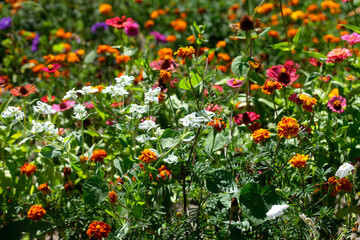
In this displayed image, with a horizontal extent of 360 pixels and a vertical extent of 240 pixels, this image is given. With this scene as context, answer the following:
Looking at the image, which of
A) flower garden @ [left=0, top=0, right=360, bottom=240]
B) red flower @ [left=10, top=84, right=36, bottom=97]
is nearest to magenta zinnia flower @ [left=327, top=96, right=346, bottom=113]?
flower garden @ [left=0, top=0, right=360, bottom=240]

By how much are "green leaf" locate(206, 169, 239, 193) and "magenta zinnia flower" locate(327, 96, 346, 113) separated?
23.0 inches

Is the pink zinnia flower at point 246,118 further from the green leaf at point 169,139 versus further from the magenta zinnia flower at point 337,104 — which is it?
the green leaf at point 169,139

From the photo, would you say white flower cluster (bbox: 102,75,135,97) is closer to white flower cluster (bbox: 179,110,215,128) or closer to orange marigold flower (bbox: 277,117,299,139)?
white flower cluster (bbox: 179,110,215,128)

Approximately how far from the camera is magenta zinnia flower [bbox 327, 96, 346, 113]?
1.79m

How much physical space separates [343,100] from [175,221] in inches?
35.2

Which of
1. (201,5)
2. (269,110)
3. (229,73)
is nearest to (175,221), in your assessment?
(269,110)

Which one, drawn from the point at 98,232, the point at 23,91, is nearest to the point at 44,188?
the point at 98,232

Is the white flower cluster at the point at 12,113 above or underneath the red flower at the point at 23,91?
above

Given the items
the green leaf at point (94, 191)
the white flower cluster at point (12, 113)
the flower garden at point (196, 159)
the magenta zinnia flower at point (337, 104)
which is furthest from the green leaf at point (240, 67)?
the white flower cluster at point (12, 113)

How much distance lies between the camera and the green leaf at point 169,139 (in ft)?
4.85

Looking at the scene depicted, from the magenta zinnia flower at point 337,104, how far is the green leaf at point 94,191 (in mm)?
989

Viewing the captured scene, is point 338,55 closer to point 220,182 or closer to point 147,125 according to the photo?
point 220,182

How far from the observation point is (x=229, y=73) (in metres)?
3.10

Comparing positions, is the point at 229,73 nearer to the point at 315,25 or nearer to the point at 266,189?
the point at 315,25
